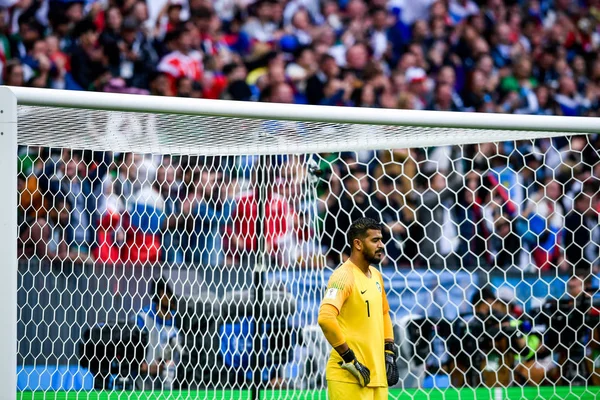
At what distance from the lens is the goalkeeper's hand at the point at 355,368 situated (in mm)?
3740

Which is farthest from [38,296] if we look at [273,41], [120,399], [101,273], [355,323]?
[273,41]

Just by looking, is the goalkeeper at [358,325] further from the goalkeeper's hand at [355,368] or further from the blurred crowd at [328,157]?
the blurred crowd at [328,157]

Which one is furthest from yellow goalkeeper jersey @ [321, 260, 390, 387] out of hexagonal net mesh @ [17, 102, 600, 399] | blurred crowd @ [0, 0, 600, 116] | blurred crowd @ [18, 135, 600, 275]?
blurred crowd @ [0, 0, 600, 116]

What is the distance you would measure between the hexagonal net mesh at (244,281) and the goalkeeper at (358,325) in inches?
34.2

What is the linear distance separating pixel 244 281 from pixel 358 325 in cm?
156

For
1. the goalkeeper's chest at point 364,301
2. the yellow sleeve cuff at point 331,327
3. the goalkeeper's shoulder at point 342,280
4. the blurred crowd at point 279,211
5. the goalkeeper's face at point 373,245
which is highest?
the blurred crowd at point 279,211

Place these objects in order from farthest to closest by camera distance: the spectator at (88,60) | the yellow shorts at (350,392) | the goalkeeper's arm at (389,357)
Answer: the spectator at (88,60)
the goalkeeper's arm at (389,357)
the yellow shorts at (350,392)

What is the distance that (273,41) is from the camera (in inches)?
339

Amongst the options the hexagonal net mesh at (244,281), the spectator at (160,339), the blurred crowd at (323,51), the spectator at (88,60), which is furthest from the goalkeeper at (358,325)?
the spectator at (88,60)

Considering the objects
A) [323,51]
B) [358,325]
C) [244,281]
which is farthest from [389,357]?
[323,51]

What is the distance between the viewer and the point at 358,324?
392 centimetres

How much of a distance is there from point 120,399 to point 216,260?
1044 mm

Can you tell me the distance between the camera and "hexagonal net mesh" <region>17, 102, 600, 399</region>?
513cm

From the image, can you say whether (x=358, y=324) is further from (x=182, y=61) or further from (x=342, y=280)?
(x=182, y=61)
